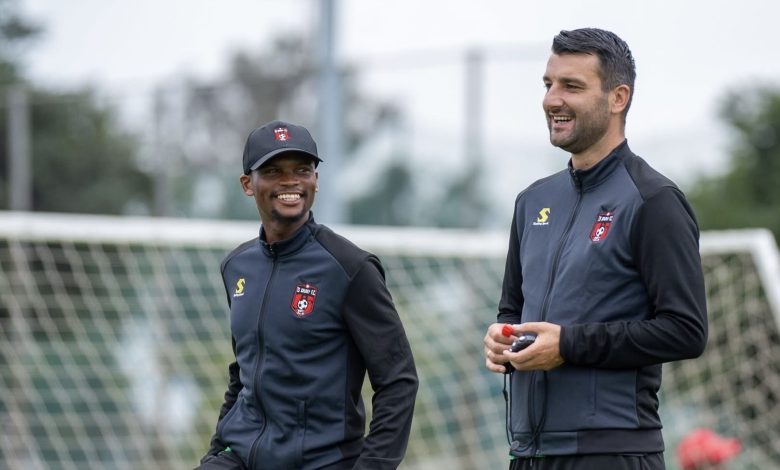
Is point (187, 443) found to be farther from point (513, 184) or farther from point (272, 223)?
point (272, 223)

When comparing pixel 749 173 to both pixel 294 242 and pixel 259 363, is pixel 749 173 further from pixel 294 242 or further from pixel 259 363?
pixel 259 363

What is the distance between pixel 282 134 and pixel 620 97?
3.75 ft

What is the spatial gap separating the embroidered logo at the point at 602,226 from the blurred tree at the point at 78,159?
11853 mm

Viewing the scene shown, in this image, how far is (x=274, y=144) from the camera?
439 centimetres

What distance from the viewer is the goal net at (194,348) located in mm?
10602

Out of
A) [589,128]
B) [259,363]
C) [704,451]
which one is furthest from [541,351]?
[704,451]

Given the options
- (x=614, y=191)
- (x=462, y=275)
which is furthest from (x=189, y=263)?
(x=614, y=191)

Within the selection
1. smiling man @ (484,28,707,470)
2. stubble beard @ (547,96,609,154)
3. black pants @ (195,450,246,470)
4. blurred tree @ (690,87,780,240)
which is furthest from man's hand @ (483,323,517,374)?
blurred tree @ (690,87,780,240)

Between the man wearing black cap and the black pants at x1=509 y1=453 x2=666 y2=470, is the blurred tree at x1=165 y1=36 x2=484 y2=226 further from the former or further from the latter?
the black pants at x1=509 y1=453 x2=666 y2=470

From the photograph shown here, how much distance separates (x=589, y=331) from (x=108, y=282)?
30.3 feet

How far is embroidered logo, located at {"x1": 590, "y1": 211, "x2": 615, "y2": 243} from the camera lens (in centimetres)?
386

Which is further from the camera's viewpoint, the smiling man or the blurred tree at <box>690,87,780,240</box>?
the blurred tree at <box>690,87,780,240</box>

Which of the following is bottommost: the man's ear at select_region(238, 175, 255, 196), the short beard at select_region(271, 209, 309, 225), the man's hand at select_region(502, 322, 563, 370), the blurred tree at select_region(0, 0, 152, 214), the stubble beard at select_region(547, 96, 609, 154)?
the blurred tree at select_region(0, 0, 152, 214)

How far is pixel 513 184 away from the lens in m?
12.7
